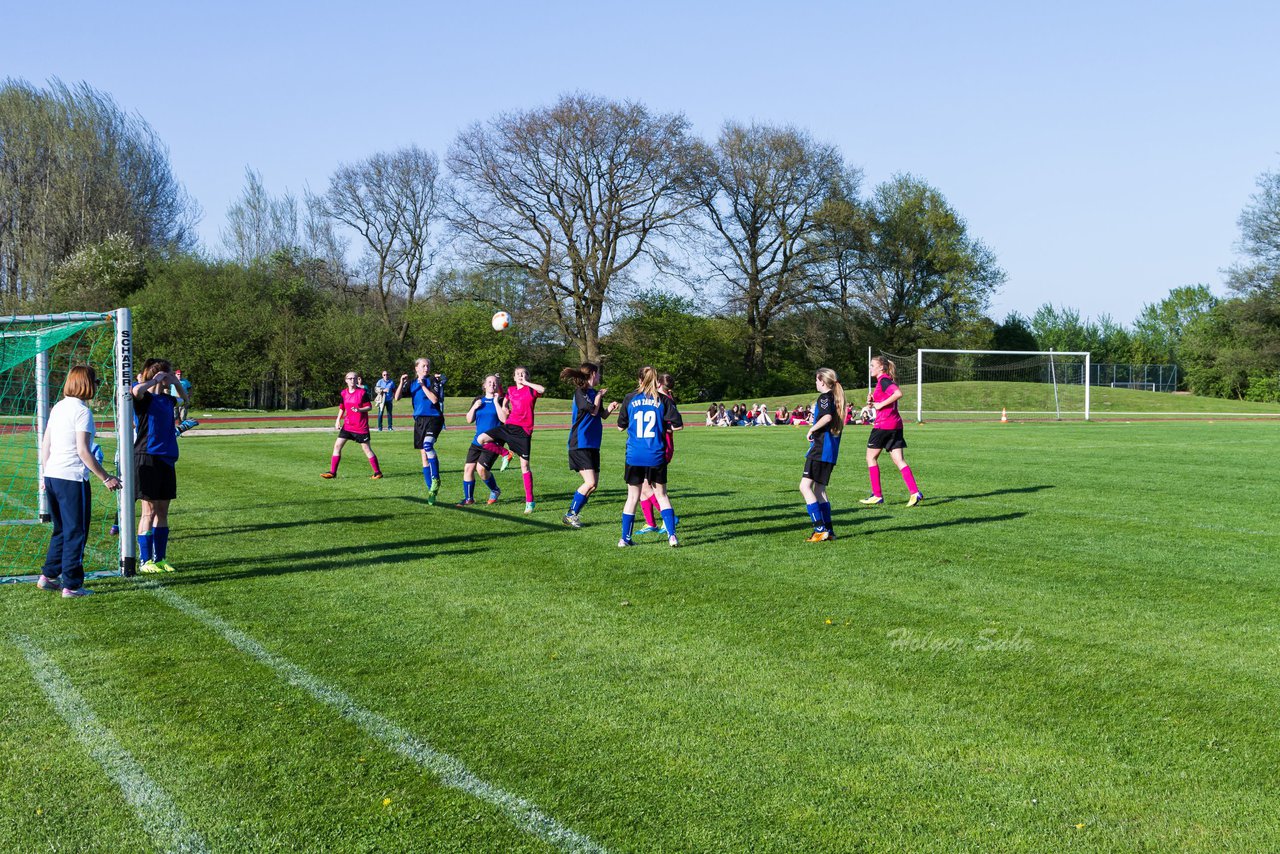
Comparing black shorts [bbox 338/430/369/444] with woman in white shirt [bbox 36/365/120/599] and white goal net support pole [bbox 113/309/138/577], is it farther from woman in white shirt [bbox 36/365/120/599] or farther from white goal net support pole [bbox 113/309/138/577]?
woman in white shirt [bbox 36/365/120/599]

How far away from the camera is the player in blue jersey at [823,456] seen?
421 inches

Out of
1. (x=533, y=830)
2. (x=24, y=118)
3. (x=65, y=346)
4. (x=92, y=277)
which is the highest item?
(x=24, y=118)

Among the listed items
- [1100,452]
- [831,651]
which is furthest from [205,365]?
[831,651]

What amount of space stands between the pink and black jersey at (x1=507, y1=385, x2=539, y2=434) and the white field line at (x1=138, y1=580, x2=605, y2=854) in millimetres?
6775

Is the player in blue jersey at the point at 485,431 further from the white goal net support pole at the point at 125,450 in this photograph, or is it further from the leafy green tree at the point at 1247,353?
the leafy green tree at the point at 1247,353

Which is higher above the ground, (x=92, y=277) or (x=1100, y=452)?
(x=92, y=277)

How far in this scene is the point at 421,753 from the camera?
459cm

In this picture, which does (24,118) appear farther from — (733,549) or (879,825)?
(879,825)

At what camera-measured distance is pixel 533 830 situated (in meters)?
3.85

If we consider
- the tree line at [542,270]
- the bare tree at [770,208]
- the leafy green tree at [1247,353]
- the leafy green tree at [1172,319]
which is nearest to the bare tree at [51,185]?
the tree line at [542,270]

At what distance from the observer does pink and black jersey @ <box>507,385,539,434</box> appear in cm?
1337

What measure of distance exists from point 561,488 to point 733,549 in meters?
5.87

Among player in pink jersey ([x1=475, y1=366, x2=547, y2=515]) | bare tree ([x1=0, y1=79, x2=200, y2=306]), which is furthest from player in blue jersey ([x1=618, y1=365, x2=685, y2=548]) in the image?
bare tree ([x1=0, y1=79, x2=200, y2=306])

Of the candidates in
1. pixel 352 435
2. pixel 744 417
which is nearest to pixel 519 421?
pixel 352 435
